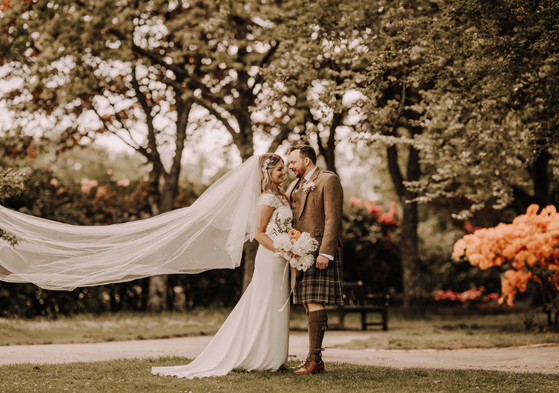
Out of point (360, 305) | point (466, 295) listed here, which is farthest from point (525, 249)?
point (466, 295)

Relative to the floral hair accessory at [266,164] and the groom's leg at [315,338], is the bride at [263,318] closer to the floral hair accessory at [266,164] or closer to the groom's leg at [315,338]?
the floral hair accessory at [266,164]

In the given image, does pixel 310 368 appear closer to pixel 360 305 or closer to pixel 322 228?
pixel 322 228

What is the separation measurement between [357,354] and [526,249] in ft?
14.7

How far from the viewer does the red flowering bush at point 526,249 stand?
11445mm

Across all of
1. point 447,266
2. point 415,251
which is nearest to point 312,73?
point 415,251

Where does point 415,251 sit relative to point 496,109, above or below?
below

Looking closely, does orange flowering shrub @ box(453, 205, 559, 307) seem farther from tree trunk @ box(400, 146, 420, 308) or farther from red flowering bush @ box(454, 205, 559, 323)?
tree trunk @ box(400, 146, 420, 308)

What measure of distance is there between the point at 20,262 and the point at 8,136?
893 centimetres

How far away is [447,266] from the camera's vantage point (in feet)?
74.7

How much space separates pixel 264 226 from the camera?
698 centimetres

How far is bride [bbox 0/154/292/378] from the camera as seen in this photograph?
6.84 metres

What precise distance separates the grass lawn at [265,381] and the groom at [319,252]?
0.44 m

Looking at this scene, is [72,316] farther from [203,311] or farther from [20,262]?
[20,262]

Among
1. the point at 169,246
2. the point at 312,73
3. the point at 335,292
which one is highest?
the point at 312,73
